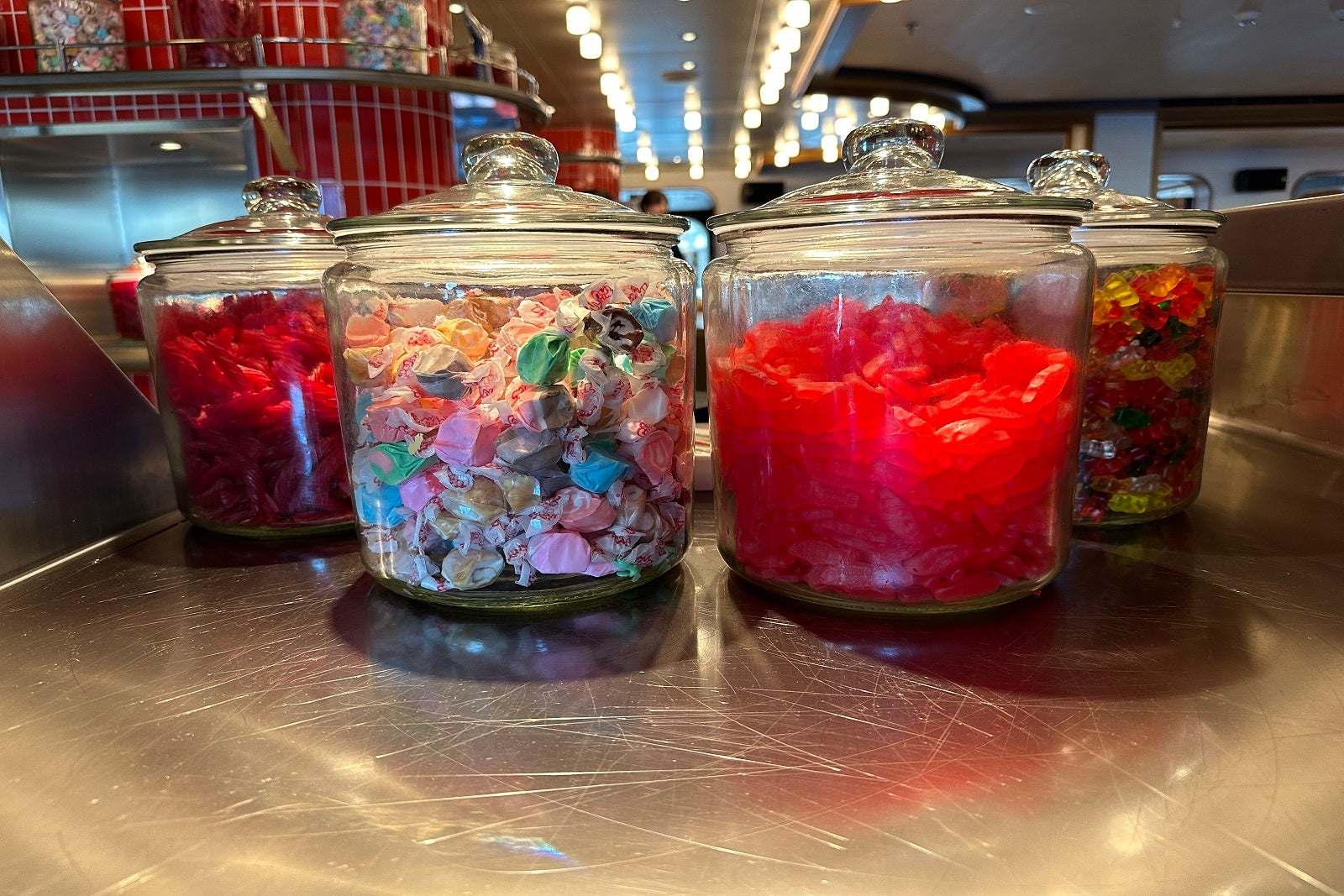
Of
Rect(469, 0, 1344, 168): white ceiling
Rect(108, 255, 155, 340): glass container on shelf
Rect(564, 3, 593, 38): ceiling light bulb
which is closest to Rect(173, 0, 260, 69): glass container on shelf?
Rect(108, 255, 155, 340): glass container on shelf

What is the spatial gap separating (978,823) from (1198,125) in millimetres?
6425

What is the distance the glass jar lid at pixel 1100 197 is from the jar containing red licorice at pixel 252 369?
64 cm

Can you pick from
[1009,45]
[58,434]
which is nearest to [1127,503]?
[58,434]

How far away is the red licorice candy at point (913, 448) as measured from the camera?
55cm

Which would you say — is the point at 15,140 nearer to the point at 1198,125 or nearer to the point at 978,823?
the point at 978,823

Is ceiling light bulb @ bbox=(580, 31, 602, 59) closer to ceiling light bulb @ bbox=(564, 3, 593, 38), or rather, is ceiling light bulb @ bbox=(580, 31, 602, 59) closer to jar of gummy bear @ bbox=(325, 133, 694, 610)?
ceiling light bulb @ bbox=(564, 3, 593, 38)

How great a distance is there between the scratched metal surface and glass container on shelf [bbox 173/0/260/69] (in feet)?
4.79

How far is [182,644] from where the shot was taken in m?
0.58

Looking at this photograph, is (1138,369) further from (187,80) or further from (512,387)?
(187,80)

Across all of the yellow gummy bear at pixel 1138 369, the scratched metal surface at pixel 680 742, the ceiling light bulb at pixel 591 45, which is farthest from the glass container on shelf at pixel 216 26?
the ceiling light bulb at pixel 591 45

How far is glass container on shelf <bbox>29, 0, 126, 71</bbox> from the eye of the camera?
166 centimetres

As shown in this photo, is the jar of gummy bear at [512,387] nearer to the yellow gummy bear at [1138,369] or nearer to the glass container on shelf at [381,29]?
the yellow gummy bear at [1138,369]

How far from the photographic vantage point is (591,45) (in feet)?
14.5

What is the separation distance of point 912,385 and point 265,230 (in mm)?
569
